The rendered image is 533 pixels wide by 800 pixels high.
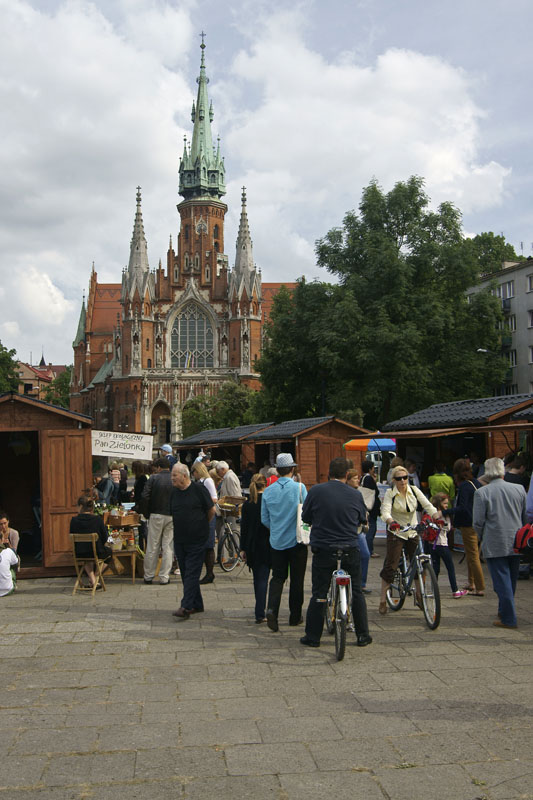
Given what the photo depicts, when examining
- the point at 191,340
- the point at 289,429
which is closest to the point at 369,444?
the point at 289,429

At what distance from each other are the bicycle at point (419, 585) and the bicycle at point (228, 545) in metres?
4.17

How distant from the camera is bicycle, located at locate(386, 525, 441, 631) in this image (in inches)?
316

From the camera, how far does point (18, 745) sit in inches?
194

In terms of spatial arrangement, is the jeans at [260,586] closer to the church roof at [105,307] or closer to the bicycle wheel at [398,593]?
the bicycle wheel at [398,593]

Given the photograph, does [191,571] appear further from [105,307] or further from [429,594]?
[105,307]

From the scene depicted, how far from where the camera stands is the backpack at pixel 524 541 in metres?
7.73

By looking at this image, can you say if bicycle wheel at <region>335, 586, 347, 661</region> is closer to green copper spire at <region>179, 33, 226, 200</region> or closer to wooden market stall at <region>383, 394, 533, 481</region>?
wooden market stall at <region>383, 394, 533, 481</region>

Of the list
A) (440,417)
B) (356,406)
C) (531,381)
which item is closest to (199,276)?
(531,381)

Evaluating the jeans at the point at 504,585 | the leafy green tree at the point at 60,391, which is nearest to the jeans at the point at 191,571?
the jeans at the point at 504,585

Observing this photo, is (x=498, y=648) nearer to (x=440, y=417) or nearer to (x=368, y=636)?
(x=368, y=636)

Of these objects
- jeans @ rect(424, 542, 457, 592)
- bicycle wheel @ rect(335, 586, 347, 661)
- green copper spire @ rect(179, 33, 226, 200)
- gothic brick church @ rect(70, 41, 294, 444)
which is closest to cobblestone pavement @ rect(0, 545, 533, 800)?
bicycle wheel @ rect(335, 586, 347, 661)

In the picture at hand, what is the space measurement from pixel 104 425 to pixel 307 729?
257 feet

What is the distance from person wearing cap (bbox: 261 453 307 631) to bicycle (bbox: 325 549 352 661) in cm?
64


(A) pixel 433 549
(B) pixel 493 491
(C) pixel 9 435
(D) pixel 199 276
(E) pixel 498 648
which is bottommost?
(E) pixel 498 648
